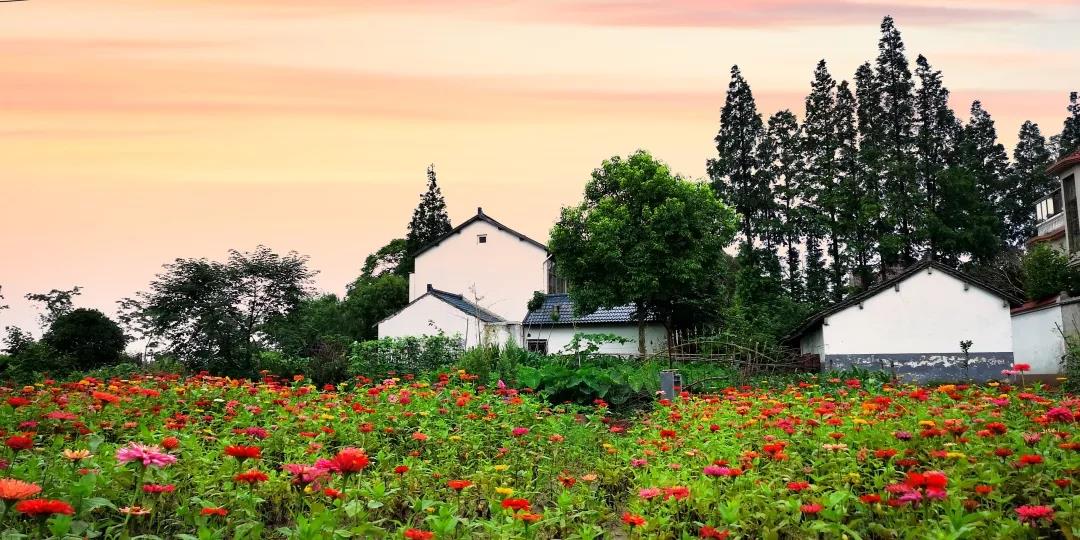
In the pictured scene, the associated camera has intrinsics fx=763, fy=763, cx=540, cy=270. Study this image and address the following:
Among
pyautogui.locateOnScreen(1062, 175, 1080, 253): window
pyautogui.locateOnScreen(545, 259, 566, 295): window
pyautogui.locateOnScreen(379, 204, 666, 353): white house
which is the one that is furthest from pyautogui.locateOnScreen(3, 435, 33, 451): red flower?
pyautogui.locateOnScreen(545, 259, 566, 295): window

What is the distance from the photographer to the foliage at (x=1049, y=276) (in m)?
23.5

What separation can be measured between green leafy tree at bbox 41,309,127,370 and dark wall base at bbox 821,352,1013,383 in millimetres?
20743

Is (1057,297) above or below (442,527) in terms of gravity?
above

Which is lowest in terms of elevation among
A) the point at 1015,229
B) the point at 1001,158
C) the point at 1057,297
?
the point at 1057,297

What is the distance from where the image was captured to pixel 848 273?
119 ft

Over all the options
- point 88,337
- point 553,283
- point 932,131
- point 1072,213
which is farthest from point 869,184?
point 88,337

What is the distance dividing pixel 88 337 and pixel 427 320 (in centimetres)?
1227

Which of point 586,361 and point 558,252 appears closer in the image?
point 586,361

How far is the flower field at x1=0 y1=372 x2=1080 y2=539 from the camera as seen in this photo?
148 inches

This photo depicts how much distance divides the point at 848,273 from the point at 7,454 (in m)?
36.3

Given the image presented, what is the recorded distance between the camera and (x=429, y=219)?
5338 centimetres

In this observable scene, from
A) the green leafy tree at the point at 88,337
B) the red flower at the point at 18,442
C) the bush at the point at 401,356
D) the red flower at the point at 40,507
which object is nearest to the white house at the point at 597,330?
the bush at the point at 401,356

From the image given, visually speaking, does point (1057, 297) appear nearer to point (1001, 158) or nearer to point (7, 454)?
point (1001, 158)

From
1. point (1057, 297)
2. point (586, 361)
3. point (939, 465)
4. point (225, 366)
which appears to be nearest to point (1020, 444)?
point (939, 465)
